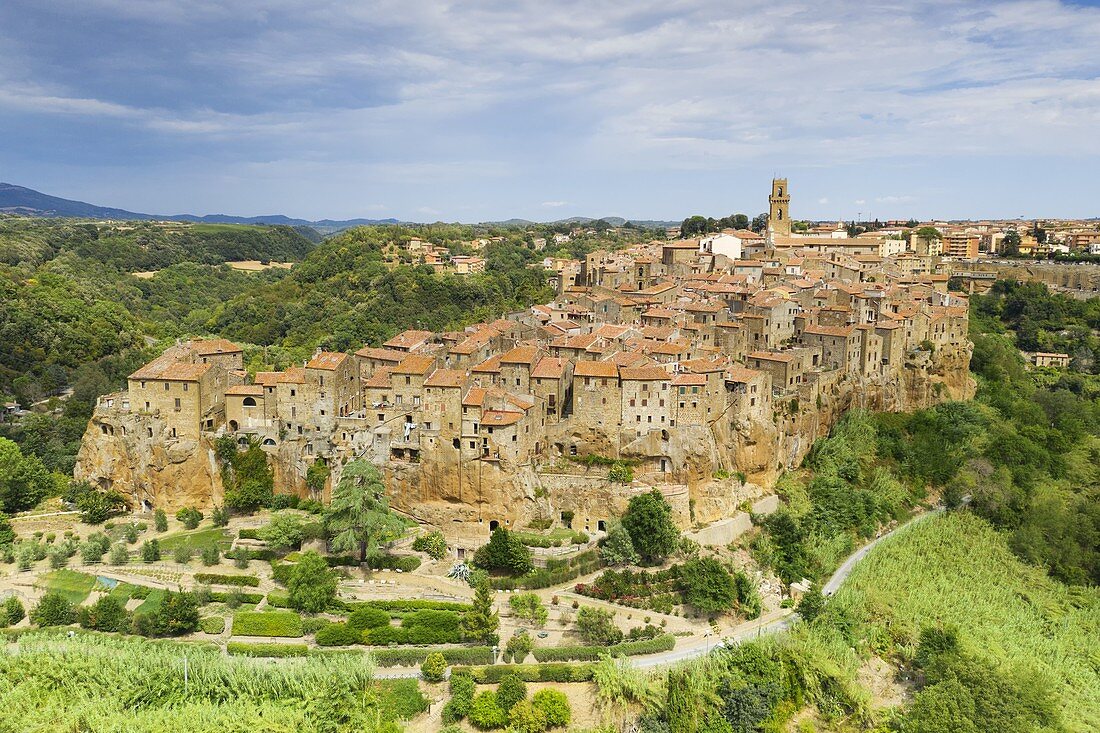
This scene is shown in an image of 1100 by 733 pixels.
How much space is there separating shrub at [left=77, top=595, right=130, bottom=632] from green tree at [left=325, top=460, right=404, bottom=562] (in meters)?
8.48

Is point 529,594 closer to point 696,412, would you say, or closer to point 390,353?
point 696,412

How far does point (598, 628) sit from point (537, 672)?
3.20 metres

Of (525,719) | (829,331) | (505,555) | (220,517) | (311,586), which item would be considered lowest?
(525,719)

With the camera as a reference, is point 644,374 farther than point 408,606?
Yes

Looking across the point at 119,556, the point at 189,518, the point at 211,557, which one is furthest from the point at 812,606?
the point at 119,556

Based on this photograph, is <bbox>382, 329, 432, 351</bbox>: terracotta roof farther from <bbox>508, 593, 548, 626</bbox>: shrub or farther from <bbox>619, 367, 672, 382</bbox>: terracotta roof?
<bbox>508, 593, 548, 626</bbox>: shrub

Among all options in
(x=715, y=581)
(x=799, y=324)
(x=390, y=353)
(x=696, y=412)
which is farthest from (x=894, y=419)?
(x=390, y=353)

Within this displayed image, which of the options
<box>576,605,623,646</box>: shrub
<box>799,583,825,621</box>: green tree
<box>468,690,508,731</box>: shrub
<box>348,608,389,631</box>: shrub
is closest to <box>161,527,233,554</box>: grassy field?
<box>348,608,389,631</box>: shrub

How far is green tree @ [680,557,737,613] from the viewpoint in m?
33.2

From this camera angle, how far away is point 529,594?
33.1m

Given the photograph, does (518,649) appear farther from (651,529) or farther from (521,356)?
(521,356)

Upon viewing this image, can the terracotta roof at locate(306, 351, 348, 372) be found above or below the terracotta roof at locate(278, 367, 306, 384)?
above

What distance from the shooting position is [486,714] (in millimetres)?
27719

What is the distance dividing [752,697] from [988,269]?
2655 inches
